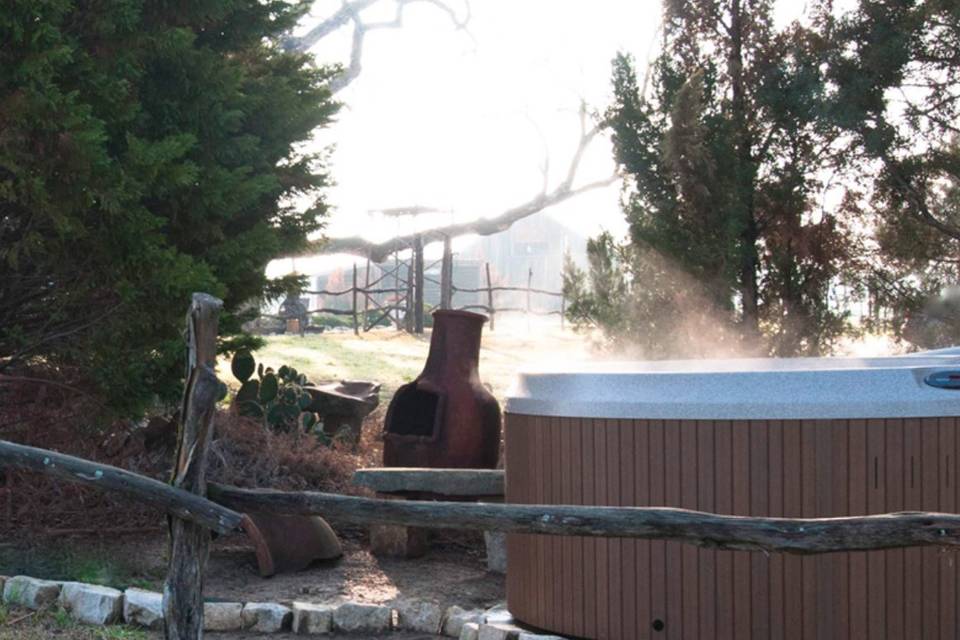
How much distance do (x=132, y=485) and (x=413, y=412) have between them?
3112 millimetres

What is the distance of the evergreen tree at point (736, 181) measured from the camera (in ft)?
25.4

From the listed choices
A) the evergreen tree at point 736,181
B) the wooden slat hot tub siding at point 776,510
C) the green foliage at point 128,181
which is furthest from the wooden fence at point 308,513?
the evergreen tree at point 736,181

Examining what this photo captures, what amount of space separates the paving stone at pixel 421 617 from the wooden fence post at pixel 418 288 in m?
13.6

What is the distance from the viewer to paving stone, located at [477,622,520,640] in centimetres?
389

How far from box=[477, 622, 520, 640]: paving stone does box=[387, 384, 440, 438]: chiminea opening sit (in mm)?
2107

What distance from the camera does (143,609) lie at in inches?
170

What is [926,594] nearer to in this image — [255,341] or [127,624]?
[127,624]

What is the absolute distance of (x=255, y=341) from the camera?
7359mm

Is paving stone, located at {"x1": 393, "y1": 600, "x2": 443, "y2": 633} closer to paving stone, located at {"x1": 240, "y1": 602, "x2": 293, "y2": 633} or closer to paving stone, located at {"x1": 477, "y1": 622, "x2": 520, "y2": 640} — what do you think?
paving stone, located at {"x1": 477, "y1": 622, "x2": 520, "y2": 640}

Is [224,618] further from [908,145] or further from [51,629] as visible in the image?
[908,145]

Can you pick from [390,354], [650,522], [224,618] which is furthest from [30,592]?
[390,354]

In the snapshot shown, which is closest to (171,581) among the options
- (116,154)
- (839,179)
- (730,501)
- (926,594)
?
(730,501)

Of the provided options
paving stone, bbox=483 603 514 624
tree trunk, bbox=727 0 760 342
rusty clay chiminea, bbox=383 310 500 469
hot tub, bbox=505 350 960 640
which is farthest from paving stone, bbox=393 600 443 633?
tree trunk, bbox=727 0 760 342

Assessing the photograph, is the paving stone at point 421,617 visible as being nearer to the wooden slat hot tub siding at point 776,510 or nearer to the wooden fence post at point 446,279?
the wooden slat hot tub siding at point 776,510
